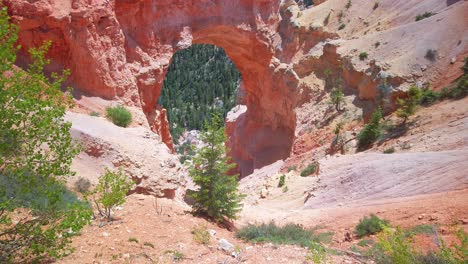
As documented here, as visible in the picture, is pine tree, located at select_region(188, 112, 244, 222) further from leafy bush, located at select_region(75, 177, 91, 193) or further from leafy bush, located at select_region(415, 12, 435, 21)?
leafy bush, located at select_region(415, 12, 435, 21)

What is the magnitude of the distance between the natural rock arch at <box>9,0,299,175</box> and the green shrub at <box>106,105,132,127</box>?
8.02ft

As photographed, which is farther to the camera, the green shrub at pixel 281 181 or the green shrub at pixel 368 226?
the green shrub at pixel 281 181

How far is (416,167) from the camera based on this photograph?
14.0 meters

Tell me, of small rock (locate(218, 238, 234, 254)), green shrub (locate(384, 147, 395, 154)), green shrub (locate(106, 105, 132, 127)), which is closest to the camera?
small rock (locate(218, 238, 234, 254))

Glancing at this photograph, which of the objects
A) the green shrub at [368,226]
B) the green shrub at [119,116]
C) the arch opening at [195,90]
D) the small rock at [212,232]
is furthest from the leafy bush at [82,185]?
the arch opening at [195,90]

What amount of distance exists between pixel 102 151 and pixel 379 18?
27315mm

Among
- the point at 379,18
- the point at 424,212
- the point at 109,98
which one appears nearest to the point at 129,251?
the point at 424,212

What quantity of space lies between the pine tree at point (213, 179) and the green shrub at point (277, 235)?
2.99 ft

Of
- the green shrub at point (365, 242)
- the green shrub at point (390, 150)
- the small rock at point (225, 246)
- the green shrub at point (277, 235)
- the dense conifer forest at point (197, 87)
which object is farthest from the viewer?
the dense conifer forest at point (197, 87)

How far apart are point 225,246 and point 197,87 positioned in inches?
2382

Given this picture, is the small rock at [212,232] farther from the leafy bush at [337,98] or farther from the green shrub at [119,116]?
the leafy bush at [337,98]

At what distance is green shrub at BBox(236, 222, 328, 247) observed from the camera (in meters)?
8.73

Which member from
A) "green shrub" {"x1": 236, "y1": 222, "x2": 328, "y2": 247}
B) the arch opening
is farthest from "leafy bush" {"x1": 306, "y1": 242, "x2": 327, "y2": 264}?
the arch opening

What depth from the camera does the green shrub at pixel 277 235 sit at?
873 centimetres
